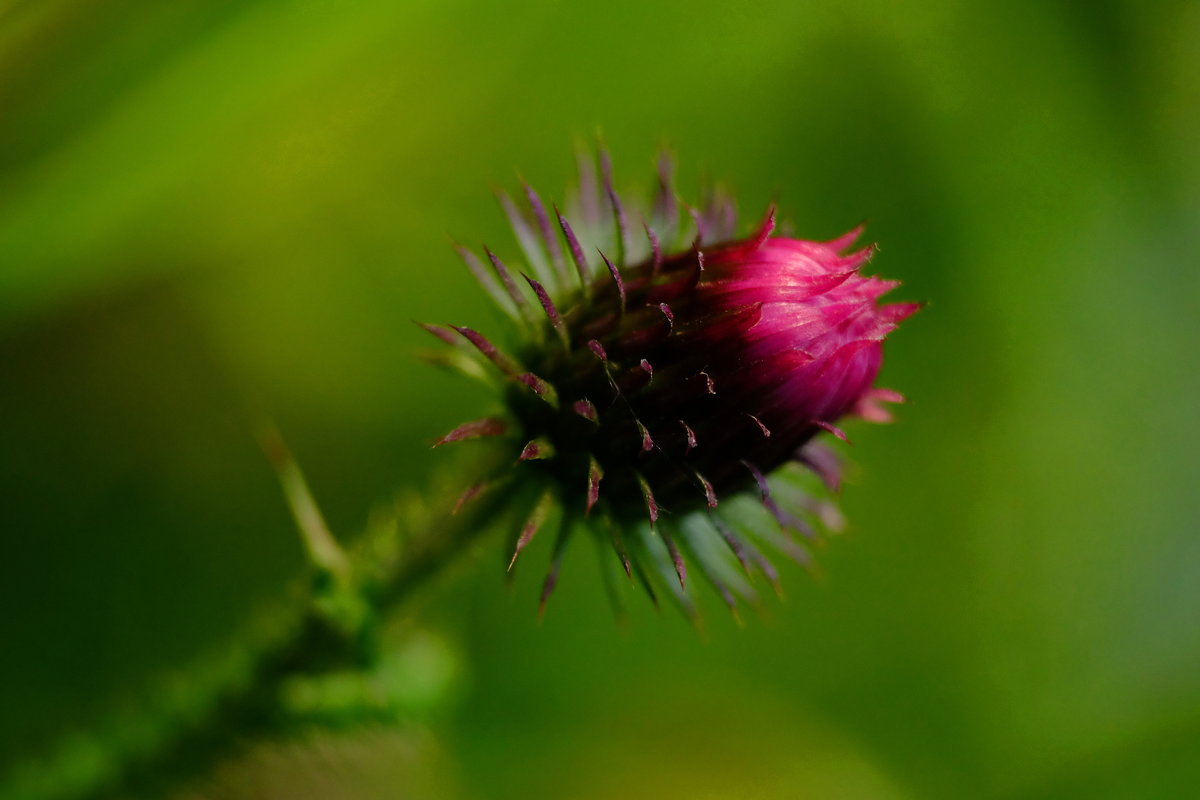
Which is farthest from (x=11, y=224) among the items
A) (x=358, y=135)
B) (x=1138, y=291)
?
(x=1138, y=291)

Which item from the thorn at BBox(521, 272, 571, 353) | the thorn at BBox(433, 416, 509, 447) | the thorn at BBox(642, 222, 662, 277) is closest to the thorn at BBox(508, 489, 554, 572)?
the thorn at BBox(433, 416, 509, 447)

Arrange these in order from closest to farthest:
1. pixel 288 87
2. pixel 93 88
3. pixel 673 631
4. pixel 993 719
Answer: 1. pixel 93 88
2. pixel 288 87
3. pixel 673 631
4. pixel 993 719

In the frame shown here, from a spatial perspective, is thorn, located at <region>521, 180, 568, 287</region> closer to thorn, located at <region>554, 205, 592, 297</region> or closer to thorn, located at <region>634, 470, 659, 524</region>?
thorn, located at <region>554, 205, 592, 297</region>

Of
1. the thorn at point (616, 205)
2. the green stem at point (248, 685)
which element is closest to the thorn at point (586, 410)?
the thorn at point (616, 205)

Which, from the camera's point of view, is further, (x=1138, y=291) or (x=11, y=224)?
(x=1138, y=291)

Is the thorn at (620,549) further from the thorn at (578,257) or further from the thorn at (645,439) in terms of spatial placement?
the thorn at (578,257)

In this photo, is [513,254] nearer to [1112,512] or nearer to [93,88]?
[93,88]

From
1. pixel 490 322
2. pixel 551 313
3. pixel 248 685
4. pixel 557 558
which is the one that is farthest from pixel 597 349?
pixel 490 322
